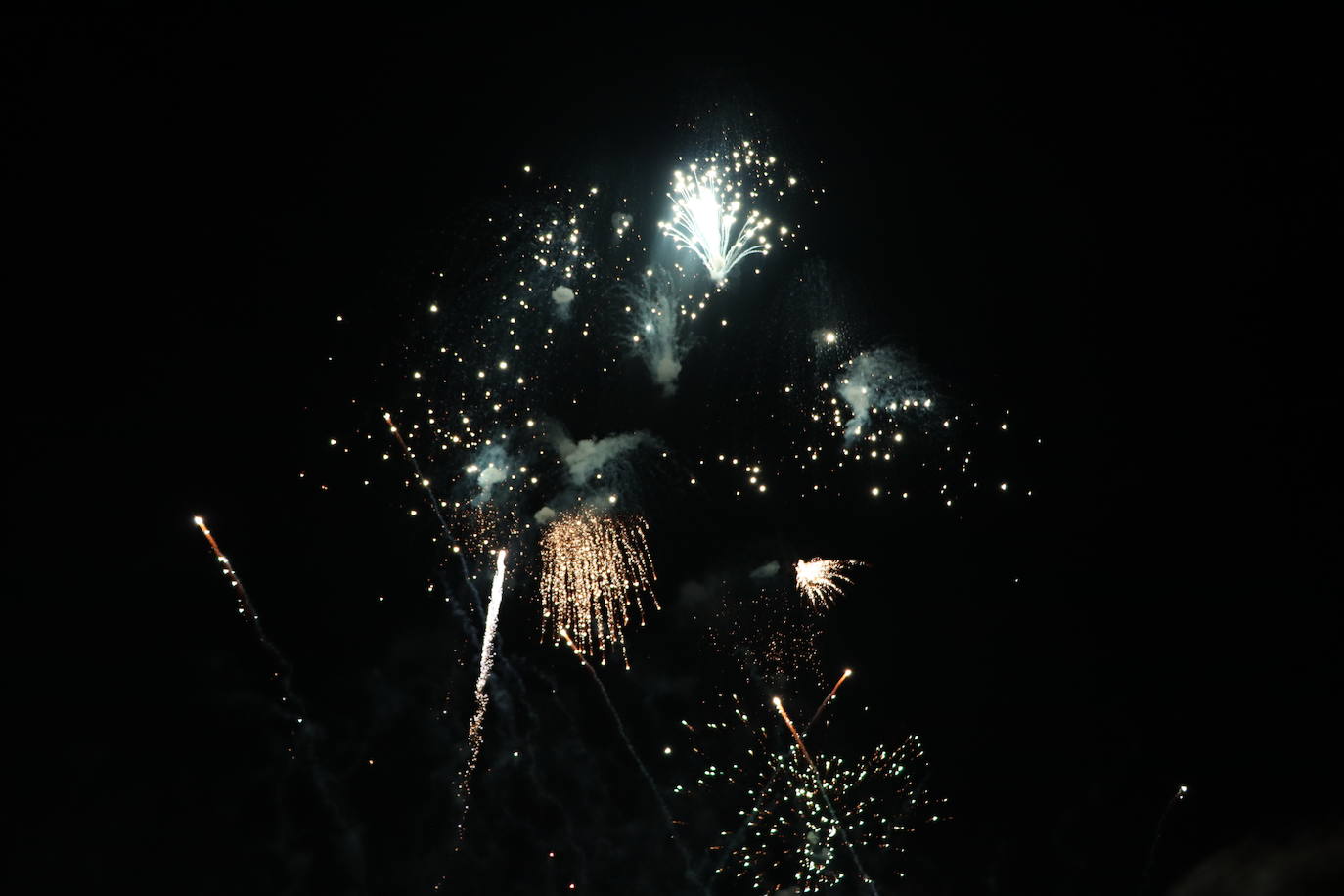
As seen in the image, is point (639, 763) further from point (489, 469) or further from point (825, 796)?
point (489, 469)

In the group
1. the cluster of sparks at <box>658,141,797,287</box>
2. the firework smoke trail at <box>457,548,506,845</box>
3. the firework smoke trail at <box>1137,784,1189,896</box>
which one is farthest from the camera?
the firework smoke trail at <box>1137,784,1189,896</box>

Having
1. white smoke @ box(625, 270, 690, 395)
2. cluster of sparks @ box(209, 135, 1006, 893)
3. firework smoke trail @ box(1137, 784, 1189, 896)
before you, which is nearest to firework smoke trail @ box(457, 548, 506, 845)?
cluster of sparks @ box(209, 135, 1006, 893)

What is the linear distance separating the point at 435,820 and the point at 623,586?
6.90 m

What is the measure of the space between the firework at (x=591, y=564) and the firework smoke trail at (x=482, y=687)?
0.88 meters

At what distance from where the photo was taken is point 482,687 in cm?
1527

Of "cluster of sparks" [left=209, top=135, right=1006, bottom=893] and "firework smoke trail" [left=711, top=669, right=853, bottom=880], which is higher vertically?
A: "cluster of sparks" [left=209, top=135, right=1006, bottom=893]

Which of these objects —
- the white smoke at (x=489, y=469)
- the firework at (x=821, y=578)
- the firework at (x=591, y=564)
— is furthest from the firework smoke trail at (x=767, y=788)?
the white smoke at (x=489, y=469)

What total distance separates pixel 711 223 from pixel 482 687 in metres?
9.50

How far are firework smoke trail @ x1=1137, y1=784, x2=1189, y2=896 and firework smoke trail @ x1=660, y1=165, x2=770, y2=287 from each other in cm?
1367

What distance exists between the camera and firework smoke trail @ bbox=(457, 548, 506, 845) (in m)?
14.0

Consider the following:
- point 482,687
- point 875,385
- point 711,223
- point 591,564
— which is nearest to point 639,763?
point 482,687

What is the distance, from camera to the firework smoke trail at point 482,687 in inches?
552

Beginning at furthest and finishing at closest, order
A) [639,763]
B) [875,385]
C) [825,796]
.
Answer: [639,763] < [825,796] < [875,385]

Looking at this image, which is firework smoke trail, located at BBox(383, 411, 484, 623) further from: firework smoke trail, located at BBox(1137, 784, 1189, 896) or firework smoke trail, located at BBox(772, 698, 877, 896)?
firework smoke trail, located at BBox(1137, 784, 1189, 896)
